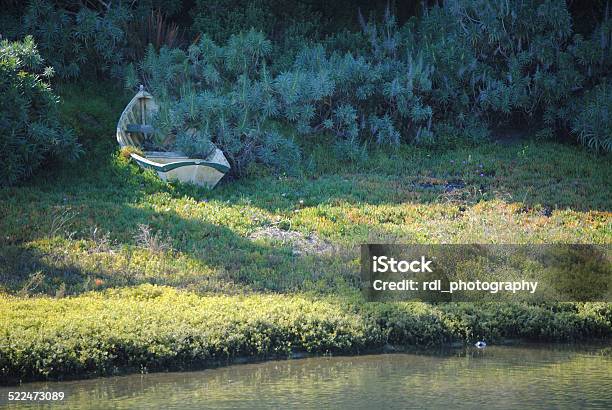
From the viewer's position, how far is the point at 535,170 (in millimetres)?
17656

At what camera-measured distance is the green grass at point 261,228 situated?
1043cm

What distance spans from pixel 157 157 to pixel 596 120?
869 centimetres

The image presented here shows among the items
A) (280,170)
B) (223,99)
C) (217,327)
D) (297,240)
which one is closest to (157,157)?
(223,99)

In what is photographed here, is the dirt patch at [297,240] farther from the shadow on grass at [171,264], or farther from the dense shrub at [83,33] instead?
the dense shrub at [83,33]

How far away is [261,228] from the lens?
46.8ft

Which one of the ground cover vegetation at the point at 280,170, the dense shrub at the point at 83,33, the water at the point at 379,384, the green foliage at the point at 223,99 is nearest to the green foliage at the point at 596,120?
the ground cover vegetation at the point at 280,170

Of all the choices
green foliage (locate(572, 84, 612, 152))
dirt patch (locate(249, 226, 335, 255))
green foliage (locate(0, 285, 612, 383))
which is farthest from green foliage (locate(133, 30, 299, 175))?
green foliage (locate(0, 285, 612, 383))

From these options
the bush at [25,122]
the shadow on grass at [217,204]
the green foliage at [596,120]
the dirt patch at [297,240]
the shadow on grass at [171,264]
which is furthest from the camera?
the green foliage at [596,120]

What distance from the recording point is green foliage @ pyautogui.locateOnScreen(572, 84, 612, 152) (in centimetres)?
1820

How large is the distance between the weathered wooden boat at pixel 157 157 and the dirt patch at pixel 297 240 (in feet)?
8.09

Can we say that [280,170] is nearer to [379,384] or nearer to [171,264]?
[171,264]

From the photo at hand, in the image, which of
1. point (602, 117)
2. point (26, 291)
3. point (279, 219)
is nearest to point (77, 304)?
point (26, 291)

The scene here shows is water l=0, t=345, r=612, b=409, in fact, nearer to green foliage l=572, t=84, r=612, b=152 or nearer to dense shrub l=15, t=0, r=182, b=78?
green foliage l=572, t=84, r=612, b=152

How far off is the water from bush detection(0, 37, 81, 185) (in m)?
7.55
